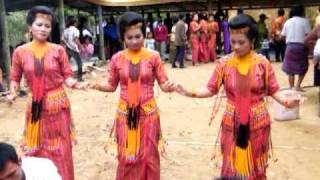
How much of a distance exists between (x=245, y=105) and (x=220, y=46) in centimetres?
1754

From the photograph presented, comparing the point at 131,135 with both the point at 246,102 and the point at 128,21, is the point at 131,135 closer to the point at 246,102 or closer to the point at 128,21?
the point at 128,21

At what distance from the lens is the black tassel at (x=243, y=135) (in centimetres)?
411

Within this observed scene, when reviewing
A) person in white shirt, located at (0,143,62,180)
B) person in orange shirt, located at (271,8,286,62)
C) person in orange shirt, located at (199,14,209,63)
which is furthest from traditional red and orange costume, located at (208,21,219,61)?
person in white shirt, located at (0,143,62,180)

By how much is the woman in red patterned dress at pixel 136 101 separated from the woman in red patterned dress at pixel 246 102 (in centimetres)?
56

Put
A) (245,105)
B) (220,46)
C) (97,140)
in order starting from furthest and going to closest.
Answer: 1. (220,46)
2. (97,140)
3. (245,105)

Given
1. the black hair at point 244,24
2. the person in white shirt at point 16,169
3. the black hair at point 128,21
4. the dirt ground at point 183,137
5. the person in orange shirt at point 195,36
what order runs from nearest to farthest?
the person in white shirt at point 16,169 → the black hair at point 244,24 → the black hair at point 128,21 → the dirt ground at point 183,137 → the person in orange shirt at point 195,36

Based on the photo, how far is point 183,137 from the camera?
7867mm

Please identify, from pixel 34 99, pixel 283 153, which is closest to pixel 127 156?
pixel 34 99

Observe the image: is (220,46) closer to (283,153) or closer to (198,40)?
(198,40)

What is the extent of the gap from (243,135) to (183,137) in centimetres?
377

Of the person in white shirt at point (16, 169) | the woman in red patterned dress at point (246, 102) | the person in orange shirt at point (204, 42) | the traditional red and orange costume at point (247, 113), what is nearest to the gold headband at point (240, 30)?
the woman in red patterned dress at point (246, 102)

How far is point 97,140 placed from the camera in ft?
25.7

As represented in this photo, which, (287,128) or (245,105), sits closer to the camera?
(245,105)

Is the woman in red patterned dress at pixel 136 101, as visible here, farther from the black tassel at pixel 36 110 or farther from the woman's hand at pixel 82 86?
the black tassel at pixel 36 110
